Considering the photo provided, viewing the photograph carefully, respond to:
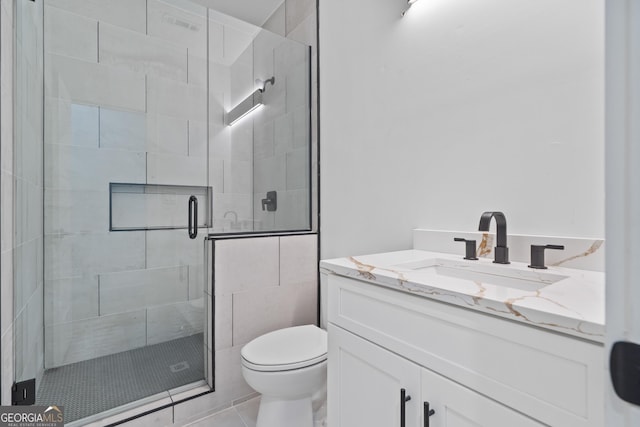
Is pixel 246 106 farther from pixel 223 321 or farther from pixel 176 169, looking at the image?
pixel 223 321

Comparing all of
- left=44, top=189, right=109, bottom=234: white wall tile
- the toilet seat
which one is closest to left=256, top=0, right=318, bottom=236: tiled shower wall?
the toilet seat

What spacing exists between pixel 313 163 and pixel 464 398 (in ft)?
5.62

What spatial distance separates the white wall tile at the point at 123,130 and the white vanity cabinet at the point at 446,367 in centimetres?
147

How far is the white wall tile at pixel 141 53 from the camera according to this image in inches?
69.7

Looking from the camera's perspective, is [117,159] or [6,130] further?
[117,159]

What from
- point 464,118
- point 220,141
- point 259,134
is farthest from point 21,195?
point 464,118

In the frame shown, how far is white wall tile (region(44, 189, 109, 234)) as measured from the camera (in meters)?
1.64

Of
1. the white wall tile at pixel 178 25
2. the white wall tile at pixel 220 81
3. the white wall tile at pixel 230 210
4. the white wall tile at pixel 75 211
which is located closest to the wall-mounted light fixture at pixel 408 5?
the white wall tile at pixel 220 81

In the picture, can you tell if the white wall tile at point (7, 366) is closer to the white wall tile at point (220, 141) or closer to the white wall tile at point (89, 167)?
the white wall tile at point (89, 167)

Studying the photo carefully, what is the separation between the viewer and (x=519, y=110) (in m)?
1.12

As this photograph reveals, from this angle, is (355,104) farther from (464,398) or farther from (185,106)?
(464,398)

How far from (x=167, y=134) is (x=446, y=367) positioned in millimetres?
1884

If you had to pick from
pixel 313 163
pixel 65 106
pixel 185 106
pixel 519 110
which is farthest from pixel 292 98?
pixel 519 110

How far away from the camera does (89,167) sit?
5.70 ft
